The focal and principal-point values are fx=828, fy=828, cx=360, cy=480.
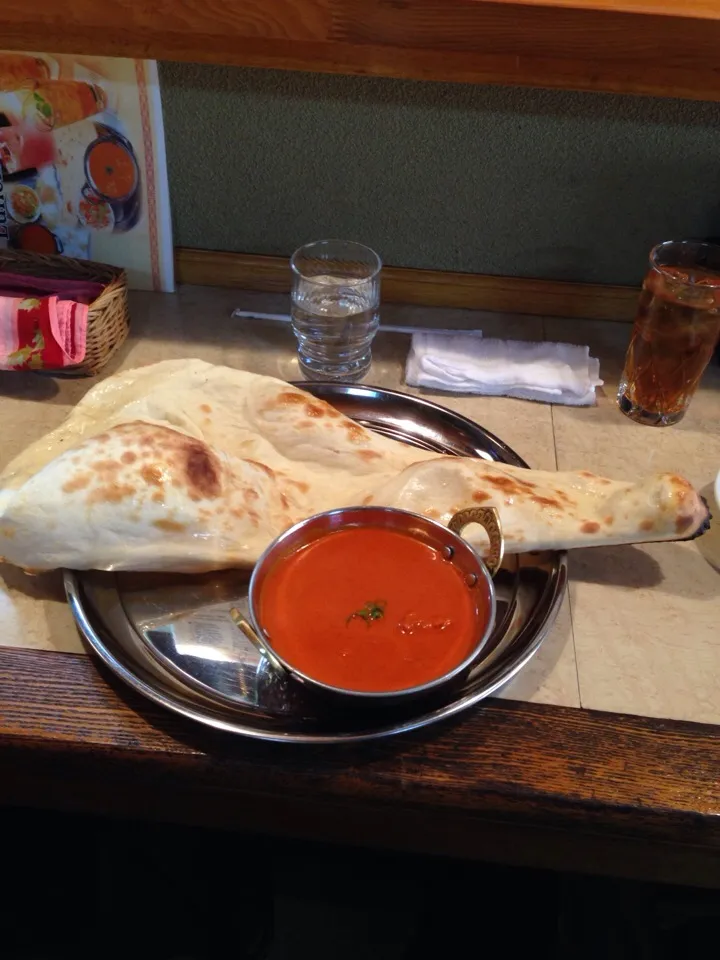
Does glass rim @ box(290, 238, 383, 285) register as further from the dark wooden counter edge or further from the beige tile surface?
the dark wooden counter edge

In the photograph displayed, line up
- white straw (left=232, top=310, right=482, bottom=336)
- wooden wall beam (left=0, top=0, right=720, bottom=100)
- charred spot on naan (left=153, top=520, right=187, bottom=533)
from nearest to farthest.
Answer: charred spot on naan (left=153, top=520, right=187, bottom=533)
wooden wall beam (left=0, top=0, right=720, bottom=100)
white straw (left=232, top=310, right=482, bottom=336)

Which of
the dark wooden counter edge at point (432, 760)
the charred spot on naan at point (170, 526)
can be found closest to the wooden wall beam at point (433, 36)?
the charred spot on naan at point (170, 526)

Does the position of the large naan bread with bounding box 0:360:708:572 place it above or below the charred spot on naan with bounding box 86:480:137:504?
below

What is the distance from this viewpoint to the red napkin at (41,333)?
1.24 m

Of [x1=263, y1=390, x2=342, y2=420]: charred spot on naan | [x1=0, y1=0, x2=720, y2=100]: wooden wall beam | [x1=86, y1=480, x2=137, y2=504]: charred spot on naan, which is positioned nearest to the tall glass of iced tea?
[x1=0, y1=0, x2=720, y2=100]: wooden wall beam

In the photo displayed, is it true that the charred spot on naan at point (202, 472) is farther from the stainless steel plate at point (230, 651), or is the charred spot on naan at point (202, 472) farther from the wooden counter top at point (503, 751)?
the wooden counter top at point (503, 751)

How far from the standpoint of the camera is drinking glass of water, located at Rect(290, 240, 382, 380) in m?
1.35

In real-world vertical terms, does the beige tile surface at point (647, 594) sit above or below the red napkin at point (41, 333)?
below

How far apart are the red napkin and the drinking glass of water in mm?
344

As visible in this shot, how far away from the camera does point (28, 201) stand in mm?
1414

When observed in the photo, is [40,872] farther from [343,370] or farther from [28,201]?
[28,201]

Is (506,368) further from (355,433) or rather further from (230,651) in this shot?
(230,651)

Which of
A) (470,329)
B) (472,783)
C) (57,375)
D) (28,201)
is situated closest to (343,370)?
(470,329)

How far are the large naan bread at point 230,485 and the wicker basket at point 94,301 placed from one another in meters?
0.18
